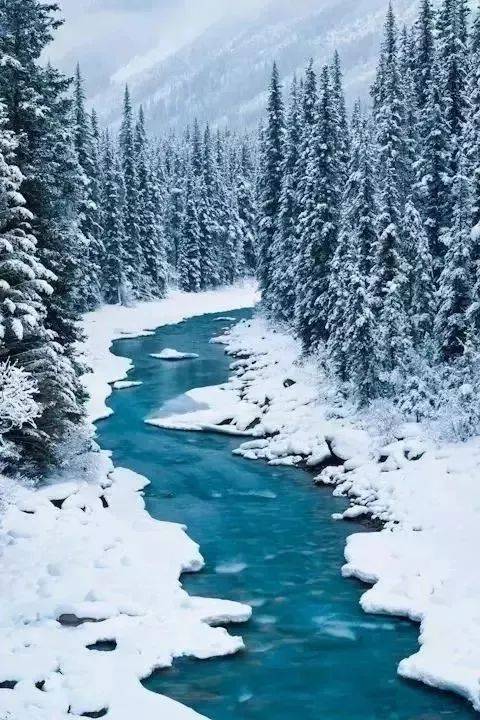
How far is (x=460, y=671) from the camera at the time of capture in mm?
11672

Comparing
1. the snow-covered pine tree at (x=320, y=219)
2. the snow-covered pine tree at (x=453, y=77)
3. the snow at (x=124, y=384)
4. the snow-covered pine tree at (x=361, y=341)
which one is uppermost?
the snow-covered pine tree at (x=453, y=77)

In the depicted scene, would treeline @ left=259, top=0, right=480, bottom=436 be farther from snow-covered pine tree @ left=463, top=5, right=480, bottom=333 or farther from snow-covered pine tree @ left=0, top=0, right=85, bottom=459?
snow-covered pine tree @ left=0, top=0, right=85, bottom=459

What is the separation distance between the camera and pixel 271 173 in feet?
160

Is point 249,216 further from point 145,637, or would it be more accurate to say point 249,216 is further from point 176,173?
point 145,637

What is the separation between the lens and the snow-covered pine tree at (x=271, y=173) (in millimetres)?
Result: 48375

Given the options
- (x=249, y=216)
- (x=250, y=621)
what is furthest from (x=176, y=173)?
(x=250, y=621)

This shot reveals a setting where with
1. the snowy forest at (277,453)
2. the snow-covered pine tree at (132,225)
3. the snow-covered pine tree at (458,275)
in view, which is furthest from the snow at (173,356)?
the snow-covered pine tree at (458,275)

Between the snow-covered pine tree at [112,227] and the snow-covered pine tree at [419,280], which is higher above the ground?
the snow-covered pine tree at [112,227]

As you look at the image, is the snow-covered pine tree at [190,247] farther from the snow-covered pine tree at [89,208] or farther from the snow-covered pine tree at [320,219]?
the snow-covered pine tree at [320,219]

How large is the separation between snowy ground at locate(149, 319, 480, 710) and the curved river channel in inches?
18.9

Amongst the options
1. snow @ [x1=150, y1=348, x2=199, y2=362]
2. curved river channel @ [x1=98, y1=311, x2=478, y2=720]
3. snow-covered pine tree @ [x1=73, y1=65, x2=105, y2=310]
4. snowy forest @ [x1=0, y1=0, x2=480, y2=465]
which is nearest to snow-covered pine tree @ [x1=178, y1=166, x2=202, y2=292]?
snow-covered pine tree @ [x1=73, y1=65, x2=105, y2=310]

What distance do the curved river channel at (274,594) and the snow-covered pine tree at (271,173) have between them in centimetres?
2373

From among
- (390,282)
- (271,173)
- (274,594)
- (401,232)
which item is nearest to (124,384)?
(390,282)

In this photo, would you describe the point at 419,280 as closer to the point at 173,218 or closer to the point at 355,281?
the point at 355,281
